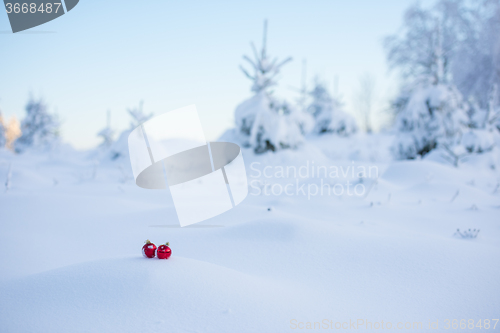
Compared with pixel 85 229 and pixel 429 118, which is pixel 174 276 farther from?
pixel 429 118

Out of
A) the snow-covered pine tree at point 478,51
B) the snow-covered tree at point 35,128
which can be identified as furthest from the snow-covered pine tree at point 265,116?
the snow-covered tree at point 35,128

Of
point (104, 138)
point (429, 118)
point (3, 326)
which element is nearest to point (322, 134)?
point (429, 118)

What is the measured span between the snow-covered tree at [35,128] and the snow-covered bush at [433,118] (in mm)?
19450

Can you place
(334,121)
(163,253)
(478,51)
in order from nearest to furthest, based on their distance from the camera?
(163,253) < (478,51) < (334,121)

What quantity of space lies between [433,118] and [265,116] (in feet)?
17.5

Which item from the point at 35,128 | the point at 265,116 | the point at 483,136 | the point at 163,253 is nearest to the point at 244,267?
the point at 163,253

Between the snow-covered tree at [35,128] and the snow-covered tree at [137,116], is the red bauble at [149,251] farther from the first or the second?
the snow-covered tree at [35,128]

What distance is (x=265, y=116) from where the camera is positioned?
870 centimetres

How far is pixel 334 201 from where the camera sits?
4379 millimetres

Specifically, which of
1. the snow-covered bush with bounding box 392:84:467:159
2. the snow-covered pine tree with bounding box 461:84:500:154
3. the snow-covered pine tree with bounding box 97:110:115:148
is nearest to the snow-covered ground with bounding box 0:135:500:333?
the snow-covered pine tree with bounding box 461:84:500:154

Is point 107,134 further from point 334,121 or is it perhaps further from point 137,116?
point 334,121

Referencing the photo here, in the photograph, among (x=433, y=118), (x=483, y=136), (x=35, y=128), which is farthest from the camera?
(x=35, y=128)

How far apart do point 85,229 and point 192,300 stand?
2.13m

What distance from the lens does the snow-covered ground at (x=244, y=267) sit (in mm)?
1452
